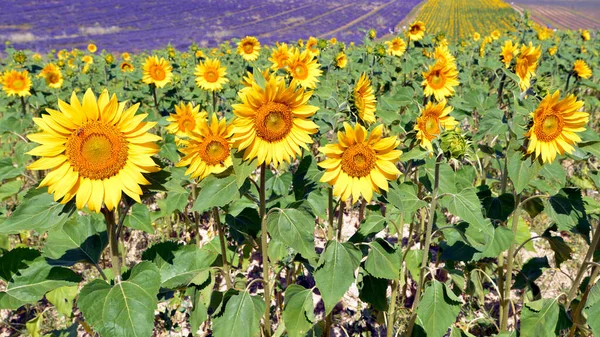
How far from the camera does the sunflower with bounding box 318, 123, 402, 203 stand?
1.96 m

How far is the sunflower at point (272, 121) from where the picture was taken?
1644mm

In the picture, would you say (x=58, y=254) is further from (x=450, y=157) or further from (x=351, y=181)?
(x=450, y=157)

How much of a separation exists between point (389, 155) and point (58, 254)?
5.04ft

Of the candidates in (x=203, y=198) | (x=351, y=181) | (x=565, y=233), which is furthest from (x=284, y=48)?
(x=565, y=233)

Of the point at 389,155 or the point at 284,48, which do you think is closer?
the point at 389,155

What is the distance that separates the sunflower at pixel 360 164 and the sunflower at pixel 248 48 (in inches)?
176

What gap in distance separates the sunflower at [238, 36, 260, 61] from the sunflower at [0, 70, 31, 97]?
2707 millimetres

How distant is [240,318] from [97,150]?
1.02 meters

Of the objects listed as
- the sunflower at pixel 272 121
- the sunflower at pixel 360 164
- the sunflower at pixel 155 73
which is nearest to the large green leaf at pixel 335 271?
the sunflower at pixel 360 164

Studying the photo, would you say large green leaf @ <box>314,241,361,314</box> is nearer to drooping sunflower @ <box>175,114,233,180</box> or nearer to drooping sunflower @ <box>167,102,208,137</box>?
drooping sunflower @ <box>175,114,233,180</box>

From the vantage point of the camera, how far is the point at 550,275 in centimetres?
353

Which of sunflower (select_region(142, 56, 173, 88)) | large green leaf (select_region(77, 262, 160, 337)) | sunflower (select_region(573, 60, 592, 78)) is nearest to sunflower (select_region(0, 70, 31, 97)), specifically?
sunflower (select_region(142, 56, 173, 88))

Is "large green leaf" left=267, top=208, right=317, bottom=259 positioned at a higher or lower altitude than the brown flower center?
lower

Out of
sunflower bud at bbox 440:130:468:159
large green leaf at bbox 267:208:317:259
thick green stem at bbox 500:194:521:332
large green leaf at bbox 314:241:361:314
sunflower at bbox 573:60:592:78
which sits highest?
sunflower bud at bbox 440:130:468:159
